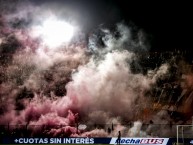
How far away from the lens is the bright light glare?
38.2 metres

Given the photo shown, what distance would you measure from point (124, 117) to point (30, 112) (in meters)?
9.99

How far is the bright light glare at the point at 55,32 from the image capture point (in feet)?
125

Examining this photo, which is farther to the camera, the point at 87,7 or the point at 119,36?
the point at 119,36

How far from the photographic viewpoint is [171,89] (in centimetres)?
3722

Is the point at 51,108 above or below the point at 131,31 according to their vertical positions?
below

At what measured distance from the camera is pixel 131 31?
3819 centimetres

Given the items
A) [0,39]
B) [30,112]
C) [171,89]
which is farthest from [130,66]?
[0,39]

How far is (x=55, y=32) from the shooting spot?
3881 centimetres

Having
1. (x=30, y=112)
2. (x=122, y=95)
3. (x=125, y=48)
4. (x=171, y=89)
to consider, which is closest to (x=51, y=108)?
(x=30, y=112)

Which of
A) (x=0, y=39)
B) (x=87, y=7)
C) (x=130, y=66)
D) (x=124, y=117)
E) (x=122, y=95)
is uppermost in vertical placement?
(x=87, y=7)

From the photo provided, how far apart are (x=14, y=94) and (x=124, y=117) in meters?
11.9

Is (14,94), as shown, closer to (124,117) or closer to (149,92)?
(124,117)

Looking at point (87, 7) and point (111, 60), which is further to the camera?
point (111, 60)

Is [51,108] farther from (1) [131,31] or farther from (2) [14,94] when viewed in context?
(1) [131,31]
